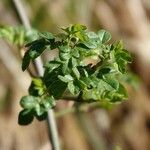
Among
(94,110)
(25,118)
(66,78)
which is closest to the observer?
(66,78)

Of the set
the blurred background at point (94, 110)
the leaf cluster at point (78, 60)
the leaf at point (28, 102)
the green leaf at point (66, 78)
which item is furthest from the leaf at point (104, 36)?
the blurred background at point (94, 110)

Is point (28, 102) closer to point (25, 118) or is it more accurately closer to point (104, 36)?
point (25, 118)

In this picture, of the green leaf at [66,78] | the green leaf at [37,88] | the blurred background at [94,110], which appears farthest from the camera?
the blurred background at [94,110]

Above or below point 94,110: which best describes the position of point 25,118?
below

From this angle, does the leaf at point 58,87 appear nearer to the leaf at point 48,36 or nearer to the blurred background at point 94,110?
the leaf at point 48,36

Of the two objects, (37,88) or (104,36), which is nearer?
(104,36)

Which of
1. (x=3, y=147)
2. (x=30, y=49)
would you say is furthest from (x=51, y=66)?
(x=3, y=147)

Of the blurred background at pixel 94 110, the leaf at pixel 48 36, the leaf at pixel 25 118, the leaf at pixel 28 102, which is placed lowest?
the leaf at pixel 25 118

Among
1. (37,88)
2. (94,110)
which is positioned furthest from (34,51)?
(94,110)

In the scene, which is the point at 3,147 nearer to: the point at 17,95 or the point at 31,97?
the point at 17,95
